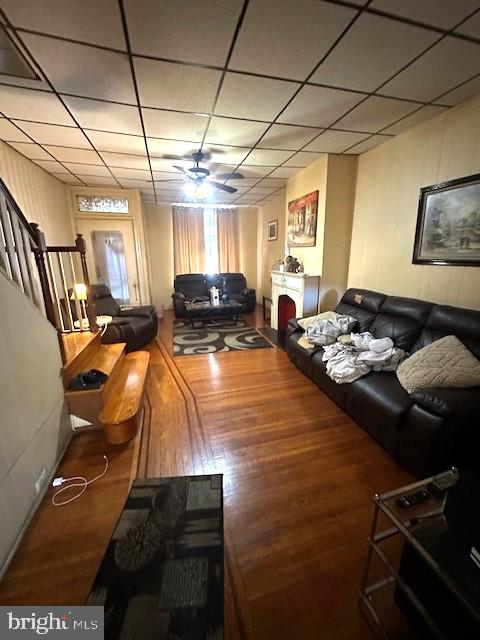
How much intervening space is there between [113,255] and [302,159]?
12.5 feet

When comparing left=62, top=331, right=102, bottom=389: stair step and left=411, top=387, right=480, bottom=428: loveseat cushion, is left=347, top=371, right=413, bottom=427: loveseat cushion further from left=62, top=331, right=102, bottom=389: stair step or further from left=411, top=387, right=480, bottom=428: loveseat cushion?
left=62, top=331, right=102, bottom=389: stair step

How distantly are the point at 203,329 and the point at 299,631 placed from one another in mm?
4199

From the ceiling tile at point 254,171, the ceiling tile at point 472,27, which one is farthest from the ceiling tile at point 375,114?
the ceiling tile at point 254,171

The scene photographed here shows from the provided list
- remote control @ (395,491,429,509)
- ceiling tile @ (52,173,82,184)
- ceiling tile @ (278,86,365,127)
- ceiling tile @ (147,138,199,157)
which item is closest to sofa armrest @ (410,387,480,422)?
remote control @ (395,491,429,509)

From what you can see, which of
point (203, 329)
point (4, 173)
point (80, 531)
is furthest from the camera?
point (203, 329)

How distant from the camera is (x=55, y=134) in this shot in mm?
2629

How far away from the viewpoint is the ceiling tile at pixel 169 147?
2826 millimetres

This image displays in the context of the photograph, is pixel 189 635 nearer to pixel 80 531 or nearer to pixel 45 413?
pixel 80 531

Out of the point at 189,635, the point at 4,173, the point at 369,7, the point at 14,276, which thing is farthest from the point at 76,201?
the point at 189,635

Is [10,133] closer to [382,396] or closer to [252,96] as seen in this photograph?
[252,96]

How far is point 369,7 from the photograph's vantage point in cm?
129

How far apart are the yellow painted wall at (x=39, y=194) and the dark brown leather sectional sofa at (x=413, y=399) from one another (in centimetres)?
379

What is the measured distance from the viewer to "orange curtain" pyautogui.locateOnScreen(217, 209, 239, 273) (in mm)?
6543

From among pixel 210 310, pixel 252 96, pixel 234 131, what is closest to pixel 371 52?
pixel 252 96
